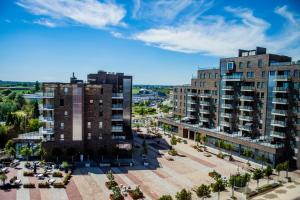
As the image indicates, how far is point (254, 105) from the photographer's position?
67625mm

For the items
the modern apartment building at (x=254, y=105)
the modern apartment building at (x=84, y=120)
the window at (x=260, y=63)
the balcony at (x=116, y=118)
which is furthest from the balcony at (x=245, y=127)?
the balcony at (x=116, y=118)

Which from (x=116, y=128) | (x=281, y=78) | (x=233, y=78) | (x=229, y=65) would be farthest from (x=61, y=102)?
(x=281, y=78)

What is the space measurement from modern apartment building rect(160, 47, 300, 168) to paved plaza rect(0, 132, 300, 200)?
821 cm

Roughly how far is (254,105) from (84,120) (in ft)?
151

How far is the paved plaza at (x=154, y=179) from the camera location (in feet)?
134

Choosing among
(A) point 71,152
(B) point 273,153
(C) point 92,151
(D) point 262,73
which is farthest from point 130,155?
(D) point 262,73

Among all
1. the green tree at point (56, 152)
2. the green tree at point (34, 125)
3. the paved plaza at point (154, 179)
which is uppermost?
the green tree at point (34, 125)

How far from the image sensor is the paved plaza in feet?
134

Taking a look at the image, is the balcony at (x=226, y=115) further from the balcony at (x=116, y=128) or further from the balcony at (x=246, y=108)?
the balcony at (x=116, y=128)

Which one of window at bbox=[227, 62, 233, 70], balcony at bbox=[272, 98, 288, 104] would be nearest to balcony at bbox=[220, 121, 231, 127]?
balcony at bbox=[272, 98, 288, 104]

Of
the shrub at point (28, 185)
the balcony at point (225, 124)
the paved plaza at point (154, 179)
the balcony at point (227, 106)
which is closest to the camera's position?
the paved plaza at point (154, 179)

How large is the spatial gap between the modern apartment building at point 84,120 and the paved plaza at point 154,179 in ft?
23.1

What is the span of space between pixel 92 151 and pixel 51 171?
1172 cm

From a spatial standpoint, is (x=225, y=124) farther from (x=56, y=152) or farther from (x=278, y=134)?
(x=56, y=152)
